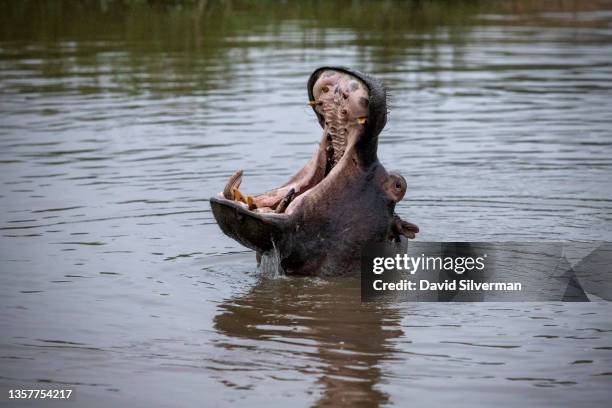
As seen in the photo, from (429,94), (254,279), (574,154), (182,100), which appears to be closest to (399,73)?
(429,94)

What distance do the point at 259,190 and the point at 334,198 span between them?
3.23 metres

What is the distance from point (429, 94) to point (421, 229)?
23.6 ft

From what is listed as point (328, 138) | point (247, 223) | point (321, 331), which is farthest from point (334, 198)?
point (321, 331)

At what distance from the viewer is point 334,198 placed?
765 centimetres

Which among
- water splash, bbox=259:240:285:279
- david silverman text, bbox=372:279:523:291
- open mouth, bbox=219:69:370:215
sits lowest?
david silverman text, bbox=372:279:523:291

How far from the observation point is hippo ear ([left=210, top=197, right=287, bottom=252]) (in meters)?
7.35

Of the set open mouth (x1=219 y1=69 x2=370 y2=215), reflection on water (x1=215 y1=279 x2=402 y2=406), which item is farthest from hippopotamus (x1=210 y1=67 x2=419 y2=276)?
reflection on water (x1=215 y1=279 x2=402 y2=406)

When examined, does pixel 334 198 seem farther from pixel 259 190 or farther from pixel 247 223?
pixel 259 190

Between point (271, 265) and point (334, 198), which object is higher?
point (334, 198)

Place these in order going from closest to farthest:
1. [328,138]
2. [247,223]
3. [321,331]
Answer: [321,331] < [247,223] < [328,138]

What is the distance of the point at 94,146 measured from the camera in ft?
43.1

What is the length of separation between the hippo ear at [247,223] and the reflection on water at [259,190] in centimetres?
40

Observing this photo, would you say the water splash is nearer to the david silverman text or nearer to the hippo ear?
the hippo ear

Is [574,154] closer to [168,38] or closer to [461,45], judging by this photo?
→ [461,45]
